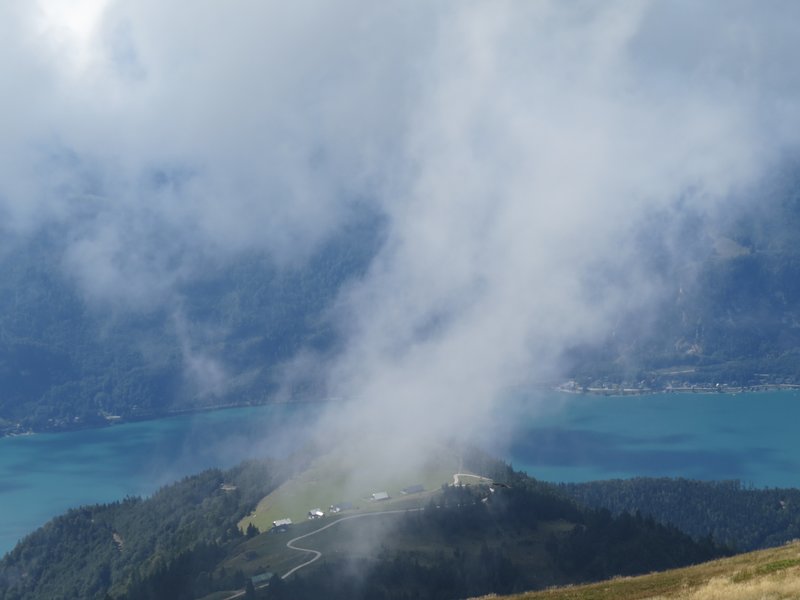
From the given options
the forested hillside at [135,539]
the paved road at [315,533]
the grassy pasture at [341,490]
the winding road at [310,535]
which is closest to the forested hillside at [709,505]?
the grassy pasture at [341,490]

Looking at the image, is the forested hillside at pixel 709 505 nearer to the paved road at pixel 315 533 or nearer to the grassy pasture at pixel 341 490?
the grassy pasture at pixel 341 490

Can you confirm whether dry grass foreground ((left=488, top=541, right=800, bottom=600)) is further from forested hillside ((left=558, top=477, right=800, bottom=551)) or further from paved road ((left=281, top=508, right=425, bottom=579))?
forested hillside ((left=558, top=477, right=800, bottom=551))

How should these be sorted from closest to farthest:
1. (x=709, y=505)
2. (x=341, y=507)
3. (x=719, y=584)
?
(x=719, y=584) < (x=341, y=507) < (x=709, y=505)

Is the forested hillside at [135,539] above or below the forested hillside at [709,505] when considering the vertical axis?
above

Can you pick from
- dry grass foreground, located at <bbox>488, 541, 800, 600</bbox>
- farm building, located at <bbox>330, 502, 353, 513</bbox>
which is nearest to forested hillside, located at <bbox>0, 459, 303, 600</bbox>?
farm building, located at <bbox>330, 502, 353, 513</bbox>

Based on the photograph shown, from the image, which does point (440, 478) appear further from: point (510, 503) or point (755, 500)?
point (755, 500)

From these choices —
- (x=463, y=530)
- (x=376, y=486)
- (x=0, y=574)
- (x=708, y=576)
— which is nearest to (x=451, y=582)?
(x=463, y=530)

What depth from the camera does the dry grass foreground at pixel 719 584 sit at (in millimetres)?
31047

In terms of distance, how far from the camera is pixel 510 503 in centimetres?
11019

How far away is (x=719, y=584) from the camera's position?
33.4m

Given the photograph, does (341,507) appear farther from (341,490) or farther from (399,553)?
(399,553)

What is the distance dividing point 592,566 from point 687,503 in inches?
2601

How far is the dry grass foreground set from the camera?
3105 cm

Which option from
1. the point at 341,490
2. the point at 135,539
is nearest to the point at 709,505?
the point at 341,490
